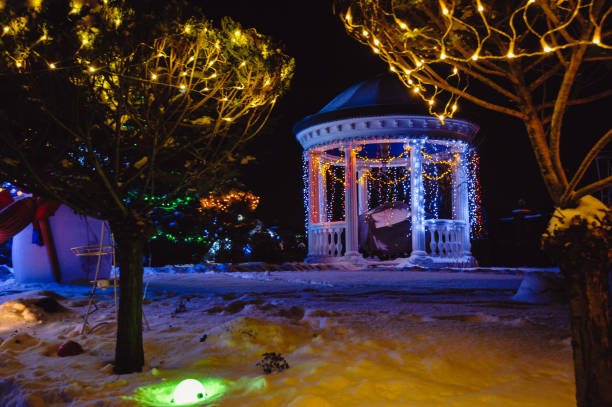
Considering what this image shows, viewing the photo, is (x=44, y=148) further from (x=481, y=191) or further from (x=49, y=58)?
(x=481, y=191)

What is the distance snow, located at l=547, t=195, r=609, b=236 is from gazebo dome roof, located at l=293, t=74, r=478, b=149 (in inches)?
460

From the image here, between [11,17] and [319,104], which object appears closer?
[11,17]

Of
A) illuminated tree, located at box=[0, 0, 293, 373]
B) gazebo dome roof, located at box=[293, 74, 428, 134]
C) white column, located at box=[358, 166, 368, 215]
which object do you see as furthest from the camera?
white column, located at box=[358, 166, 368, 215]

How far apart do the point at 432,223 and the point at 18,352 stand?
1177 cm

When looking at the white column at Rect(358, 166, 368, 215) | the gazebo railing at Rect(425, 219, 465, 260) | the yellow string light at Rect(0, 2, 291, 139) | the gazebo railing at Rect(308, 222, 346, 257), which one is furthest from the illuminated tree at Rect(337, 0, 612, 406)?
the white column at Rect(358, 166, 368, 215)

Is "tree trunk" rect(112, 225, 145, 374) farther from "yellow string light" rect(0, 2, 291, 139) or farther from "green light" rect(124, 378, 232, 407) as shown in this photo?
"yellow string light" rect(0, 2, 291, 139)

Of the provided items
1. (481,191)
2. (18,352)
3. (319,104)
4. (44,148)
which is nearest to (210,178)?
(44,148)

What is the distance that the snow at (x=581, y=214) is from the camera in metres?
Result: 2.37

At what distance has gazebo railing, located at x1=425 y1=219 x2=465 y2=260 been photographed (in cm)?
1398

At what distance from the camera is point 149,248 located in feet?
A: 56.5

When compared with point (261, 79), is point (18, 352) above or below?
below

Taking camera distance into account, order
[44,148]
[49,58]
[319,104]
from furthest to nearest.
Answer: [319,104], [44,148], [49,58]

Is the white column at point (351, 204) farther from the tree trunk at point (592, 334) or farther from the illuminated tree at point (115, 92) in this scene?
the tree trunk at point (592, 334)

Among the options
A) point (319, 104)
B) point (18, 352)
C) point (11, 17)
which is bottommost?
point (18, 352)
